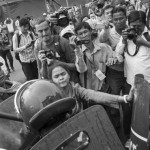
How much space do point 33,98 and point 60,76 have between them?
3.03ft

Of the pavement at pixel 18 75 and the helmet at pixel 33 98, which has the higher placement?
the helmet at pixel 33 98

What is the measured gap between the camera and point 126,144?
2.39m

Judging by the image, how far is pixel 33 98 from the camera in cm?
145

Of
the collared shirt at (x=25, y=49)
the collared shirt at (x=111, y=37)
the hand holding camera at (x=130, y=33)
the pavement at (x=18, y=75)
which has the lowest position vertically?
the pavement at (x=18, y=75)

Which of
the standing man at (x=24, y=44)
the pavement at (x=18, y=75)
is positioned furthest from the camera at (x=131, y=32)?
the pavement at (x=18, y=75)

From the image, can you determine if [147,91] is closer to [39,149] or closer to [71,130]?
[71,130]

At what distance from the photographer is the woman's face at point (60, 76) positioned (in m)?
2.33

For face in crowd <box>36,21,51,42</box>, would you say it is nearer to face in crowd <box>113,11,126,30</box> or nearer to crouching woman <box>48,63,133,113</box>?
crouching woman <box>48,63,133,113</box>

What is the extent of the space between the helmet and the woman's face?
771mm

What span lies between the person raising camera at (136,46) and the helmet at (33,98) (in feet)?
4.81

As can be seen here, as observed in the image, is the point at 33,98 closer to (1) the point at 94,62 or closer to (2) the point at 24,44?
(1) the point at 94,62

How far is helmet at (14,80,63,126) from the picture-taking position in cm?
143

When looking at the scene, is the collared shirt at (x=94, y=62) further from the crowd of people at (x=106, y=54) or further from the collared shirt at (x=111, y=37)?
the collared shirt at (x=111, y=37)

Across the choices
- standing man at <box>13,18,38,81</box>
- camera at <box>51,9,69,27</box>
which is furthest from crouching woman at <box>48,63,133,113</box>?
standing man at <box>13,18,38,81</box>
